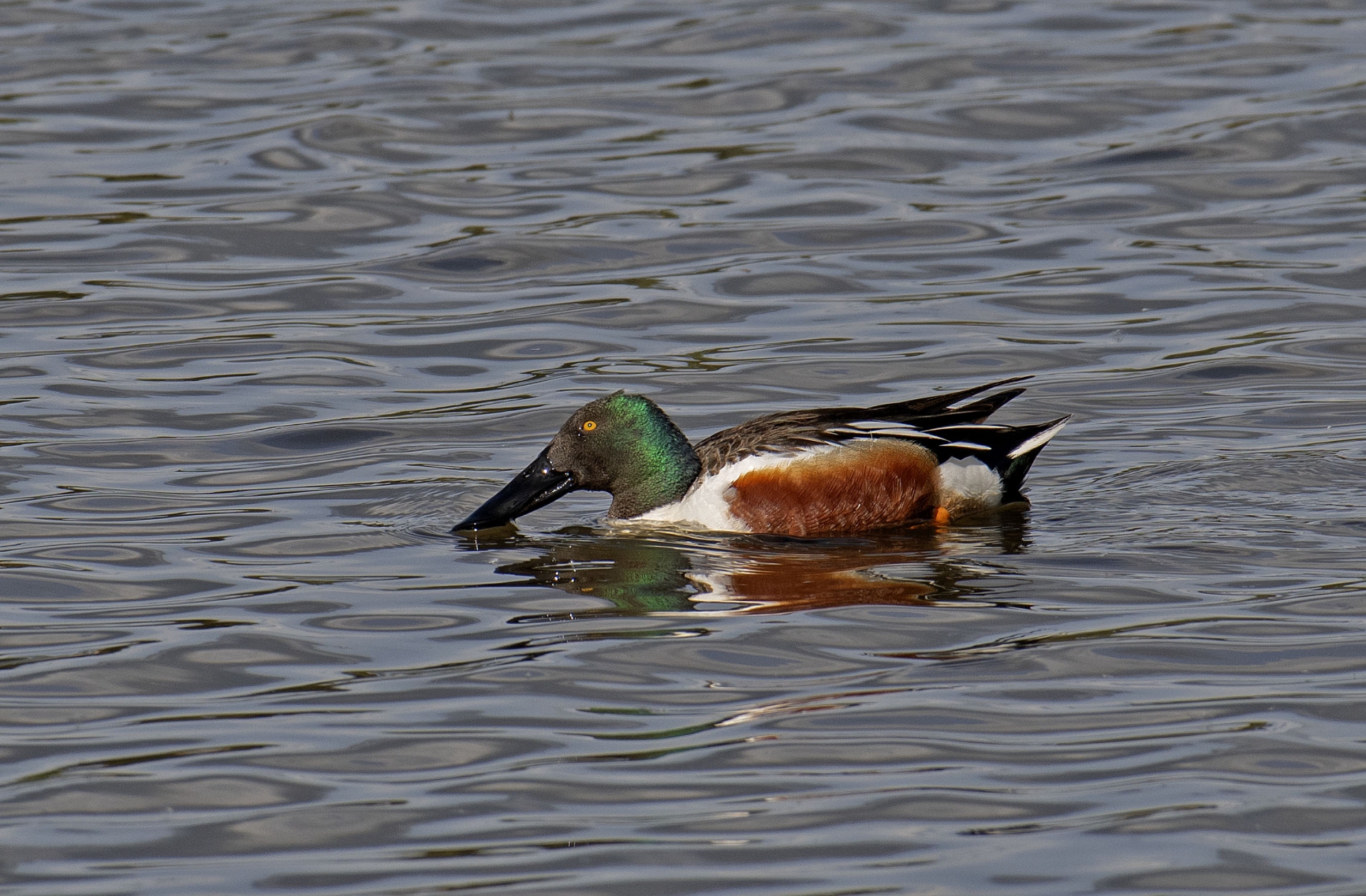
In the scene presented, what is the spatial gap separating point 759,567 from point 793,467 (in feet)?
1.97

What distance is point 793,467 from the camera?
313 inches

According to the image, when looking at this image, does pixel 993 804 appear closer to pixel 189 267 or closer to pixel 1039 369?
pixel 1039 369

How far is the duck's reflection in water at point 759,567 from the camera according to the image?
7000 mm

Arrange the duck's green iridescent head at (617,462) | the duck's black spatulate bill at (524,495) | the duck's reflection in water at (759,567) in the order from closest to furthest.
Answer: the duck's reflection in water at (759,567), the duck's black spatulate bill at (524,495), the duck's green iridescent head at (617,462)

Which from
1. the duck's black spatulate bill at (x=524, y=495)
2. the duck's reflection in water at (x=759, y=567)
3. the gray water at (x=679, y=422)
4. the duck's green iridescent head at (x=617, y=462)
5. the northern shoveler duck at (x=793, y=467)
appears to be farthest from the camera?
the duck's green iridescent head at (x=617, y=462)

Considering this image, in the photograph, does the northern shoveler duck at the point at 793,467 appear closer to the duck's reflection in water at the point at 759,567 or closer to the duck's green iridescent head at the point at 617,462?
the duck's green iridescent head at the point at 617,462

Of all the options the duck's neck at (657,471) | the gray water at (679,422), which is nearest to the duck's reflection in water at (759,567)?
the gray water at (679,422)

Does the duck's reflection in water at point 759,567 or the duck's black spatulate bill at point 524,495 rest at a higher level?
the duck's black spatulate bill at point 524,495

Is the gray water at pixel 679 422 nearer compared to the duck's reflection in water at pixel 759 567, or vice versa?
the gray water at pixel 679 422

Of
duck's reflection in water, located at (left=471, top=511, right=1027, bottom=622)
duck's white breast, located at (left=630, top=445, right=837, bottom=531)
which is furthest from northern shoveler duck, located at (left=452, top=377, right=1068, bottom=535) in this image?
duck's reflection in water, located at (left=471, top=511, right=1027, bottom=622)

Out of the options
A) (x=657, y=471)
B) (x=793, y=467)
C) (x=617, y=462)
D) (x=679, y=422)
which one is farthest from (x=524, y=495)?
(x=679, y=422)

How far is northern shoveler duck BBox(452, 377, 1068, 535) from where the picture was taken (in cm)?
799

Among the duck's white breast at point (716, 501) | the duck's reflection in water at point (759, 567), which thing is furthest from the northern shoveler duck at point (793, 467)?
the duck's reflection in water at point (759, 567)

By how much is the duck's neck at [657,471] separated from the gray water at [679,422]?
178 mm
